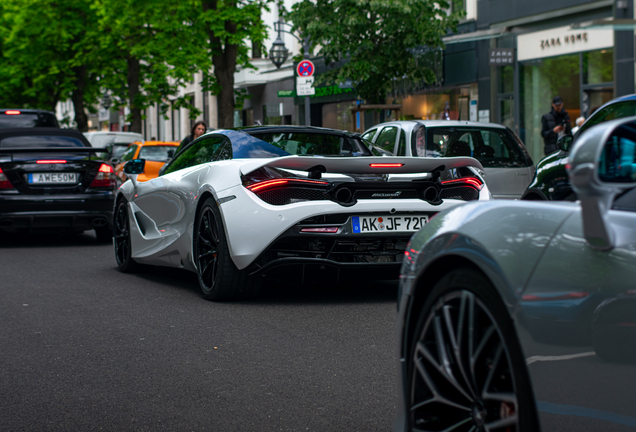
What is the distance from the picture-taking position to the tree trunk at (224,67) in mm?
24969

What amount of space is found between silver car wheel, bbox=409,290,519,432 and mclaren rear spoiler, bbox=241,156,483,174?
11.5 feet

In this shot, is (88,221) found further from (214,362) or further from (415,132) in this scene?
(214,362)

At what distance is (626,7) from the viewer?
55.6 ft

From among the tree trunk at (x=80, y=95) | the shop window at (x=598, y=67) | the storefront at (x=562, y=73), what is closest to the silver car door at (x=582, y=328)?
the storefront at (x=562, y=73)

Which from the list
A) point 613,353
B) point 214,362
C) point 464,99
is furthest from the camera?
point 464,99

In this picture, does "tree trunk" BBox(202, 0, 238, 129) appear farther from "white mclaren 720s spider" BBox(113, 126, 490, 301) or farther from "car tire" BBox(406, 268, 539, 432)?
"car tire" BBox(406, 268, 539, 432)

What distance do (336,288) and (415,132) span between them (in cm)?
407

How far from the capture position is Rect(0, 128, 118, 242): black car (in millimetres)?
11680

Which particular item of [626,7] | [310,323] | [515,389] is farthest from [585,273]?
[626,7]

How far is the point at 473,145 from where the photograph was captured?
12031mm

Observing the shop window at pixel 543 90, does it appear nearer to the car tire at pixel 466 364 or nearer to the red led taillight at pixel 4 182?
the red led taillight at pixel 4 182

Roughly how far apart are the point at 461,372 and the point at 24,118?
17200 millimetres

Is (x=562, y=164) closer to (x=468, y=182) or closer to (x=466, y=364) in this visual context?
(x=468, y=182)

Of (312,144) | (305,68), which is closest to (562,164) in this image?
(312,144)
